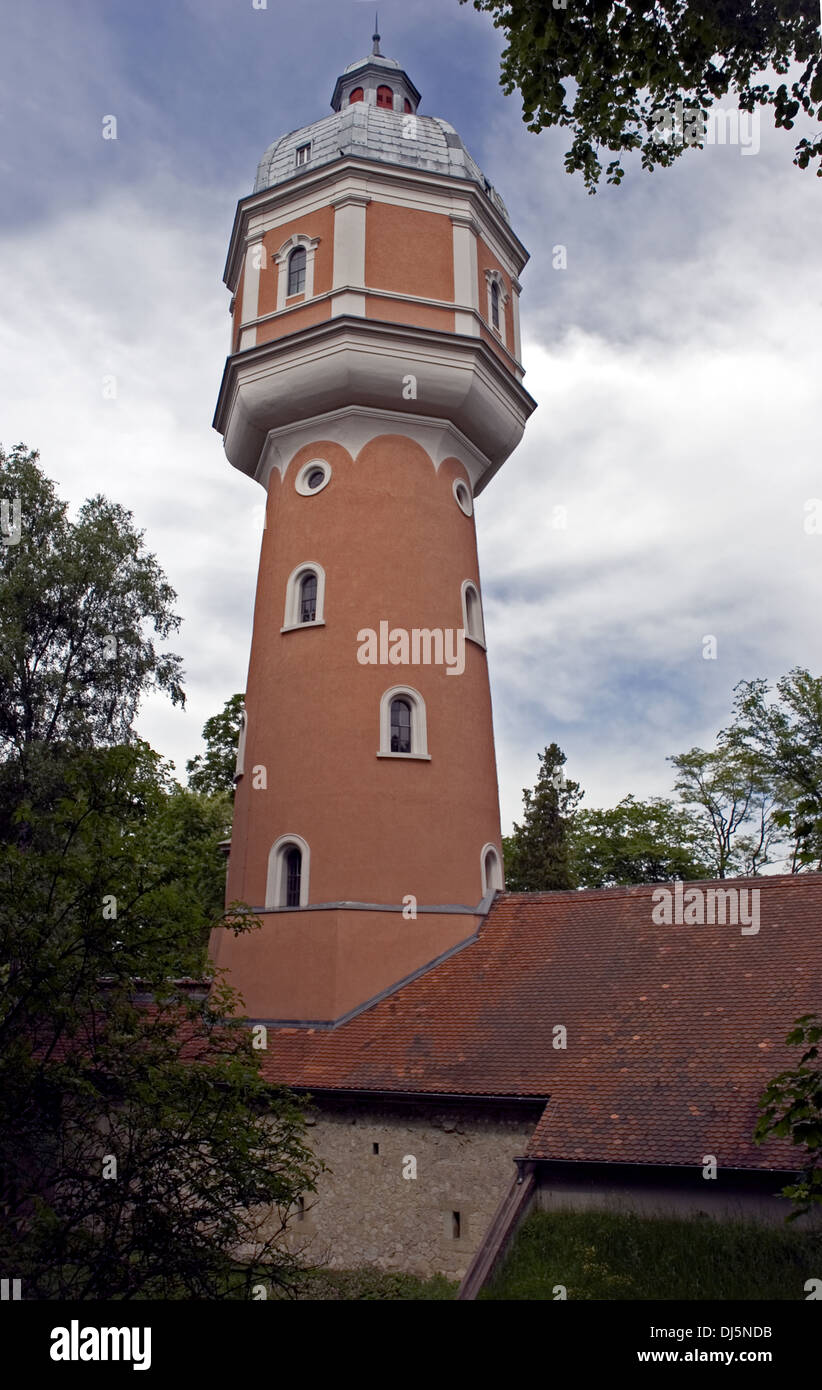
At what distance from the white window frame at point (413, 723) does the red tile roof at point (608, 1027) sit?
2795 millimetres

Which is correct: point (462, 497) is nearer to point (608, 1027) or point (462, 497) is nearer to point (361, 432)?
point (361, 432)

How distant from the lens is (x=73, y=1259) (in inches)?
278

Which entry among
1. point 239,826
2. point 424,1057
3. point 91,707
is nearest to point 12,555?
point 91,707

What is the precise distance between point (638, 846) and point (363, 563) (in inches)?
724

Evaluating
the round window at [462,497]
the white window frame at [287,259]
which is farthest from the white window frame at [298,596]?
the white window frame at [287,259]

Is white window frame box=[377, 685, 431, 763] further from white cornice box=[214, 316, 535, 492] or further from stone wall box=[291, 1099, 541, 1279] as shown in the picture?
stone wall box=[291, 1099, 541, 1279]

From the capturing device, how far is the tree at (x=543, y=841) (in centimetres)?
3105

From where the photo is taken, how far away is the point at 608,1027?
12.7 metres

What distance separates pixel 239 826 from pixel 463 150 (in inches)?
509

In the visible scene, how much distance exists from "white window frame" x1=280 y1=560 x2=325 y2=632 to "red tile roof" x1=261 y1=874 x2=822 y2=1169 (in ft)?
18.0

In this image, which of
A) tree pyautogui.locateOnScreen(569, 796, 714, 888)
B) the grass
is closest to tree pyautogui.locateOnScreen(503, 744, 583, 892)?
tree pyautogui.locateOnScreen(569, 796, 714, 888)

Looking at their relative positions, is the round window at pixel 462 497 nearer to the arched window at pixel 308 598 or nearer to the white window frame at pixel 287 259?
the arched window at pixel 308 598

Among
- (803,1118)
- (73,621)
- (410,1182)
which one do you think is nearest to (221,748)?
(73,621)

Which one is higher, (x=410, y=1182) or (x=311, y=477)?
(x=311, y=477)
